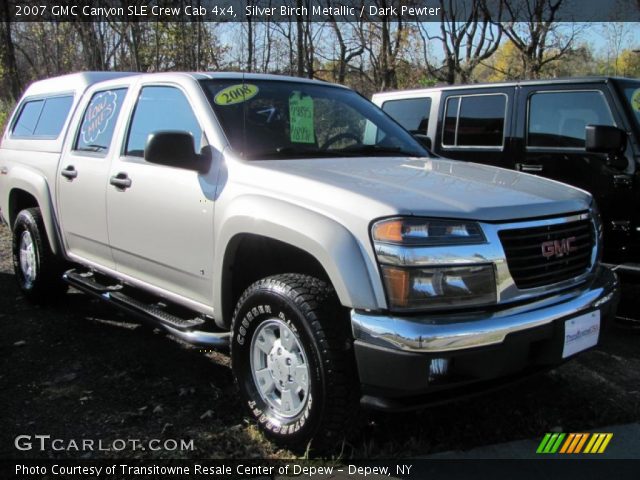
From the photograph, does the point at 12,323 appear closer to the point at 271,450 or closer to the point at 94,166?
the point at 94,166

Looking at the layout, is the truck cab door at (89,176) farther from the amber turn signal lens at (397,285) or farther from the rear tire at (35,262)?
the amber turn signal lens at (397,285)

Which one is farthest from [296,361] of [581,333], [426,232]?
[581,333]

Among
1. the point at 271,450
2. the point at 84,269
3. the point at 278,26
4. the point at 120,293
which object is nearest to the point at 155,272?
the point at 120,293

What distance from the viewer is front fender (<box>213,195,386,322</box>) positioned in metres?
2.37

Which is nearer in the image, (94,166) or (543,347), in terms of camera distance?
(543,347)

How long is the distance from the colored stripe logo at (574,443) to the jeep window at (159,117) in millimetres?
2467

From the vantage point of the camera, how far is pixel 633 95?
5059mm

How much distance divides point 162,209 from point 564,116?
3.78 metres

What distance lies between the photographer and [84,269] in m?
5.07

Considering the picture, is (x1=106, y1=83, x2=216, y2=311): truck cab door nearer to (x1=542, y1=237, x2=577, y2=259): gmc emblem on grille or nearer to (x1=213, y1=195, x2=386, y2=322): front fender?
(x1=213, y1=195, x2=386, y2=322): front fender

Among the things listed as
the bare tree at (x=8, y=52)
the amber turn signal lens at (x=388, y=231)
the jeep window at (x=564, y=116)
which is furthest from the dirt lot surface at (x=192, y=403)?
the bare tree at (x=8, y=52)

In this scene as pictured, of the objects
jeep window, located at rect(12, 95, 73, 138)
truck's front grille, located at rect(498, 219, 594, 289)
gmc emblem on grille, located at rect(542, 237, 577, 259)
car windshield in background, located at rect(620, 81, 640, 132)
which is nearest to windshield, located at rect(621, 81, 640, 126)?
car windshield in background, located at rect(620, 81, 640, 132)

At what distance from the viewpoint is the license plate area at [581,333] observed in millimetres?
2629

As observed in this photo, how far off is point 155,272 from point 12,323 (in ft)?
6.15
